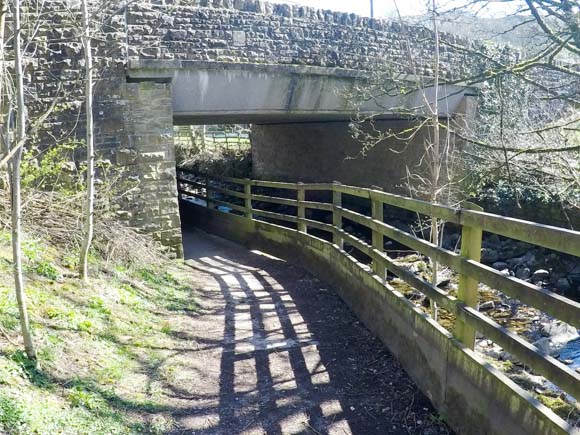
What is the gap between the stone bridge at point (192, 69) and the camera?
677 cm

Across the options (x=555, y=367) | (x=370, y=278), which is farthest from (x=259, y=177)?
(x=555, y=367)

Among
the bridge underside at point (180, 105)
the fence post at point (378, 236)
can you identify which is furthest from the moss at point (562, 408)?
the bridge underside at point (180, 105)

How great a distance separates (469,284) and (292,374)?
1.67 m

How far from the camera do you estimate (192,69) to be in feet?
25.6

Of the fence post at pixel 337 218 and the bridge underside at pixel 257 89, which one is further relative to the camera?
the bridge underside at pixel 257 89

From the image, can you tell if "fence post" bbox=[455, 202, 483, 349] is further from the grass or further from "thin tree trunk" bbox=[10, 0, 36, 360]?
"thin tree trunk" bbox=[10, 0, 36, 360]

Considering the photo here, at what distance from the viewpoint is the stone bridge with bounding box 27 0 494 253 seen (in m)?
6.77

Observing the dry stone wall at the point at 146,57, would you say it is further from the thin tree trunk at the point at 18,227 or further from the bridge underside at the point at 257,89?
the thin tree trunk at the point at 18,227

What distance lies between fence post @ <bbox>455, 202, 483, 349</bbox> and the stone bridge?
13.6ft

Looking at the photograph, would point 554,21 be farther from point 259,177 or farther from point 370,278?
point 259,177

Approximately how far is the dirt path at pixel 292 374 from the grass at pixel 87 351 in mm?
260

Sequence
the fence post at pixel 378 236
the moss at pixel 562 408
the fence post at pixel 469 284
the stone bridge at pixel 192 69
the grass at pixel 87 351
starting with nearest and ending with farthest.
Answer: the grass at pixel 87 351 < the fence post at pixel 469 284 < the moss at pixel 562 408 < the fence post at pixel 378 236 < the stone bridge at pixel 192 69

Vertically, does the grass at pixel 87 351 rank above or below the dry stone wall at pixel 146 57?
below

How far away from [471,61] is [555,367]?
9875mm
